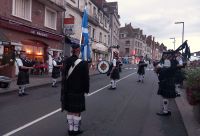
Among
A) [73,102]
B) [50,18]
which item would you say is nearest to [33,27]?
[50,18]

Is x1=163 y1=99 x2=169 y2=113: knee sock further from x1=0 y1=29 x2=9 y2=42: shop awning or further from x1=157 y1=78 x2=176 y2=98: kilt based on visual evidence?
x1=0 y1=29 x2=9 y2=42: shop awning

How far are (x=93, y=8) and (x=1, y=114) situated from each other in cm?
3463

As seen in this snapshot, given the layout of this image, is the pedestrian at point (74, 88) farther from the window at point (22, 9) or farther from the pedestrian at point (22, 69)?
the window at point (22, 9)

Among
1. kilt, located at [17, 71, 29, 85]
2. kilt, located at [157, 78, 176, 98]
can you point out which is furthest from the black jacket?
kilt, located at [17, 71, 29, 85]

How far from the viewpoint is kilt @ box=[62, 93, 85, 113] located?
6.91 meters

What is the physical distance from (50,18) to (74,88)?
21.3 m

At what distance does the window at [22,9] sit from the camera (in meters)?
21.7

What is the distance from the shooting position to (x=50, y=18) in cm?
2752

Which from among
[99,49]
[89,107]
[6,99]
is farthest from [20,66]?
[99,49]

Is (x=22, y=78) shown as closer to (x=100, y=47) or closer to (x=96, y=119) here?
(x=96, y=119)

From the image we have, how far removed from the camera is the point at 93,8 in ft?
140

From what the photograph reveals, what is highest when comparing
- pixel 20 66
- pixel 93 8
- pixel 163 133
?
pixel 93 8

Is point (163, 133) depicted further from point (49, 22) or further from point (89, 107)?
point (49, 22)

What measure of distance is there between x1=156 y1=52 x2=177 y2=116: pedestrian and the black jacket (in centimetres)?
337
